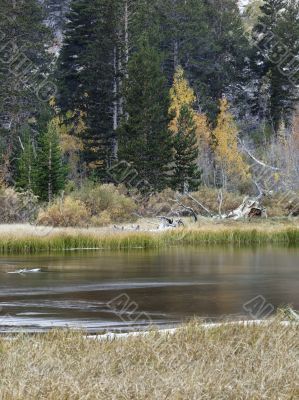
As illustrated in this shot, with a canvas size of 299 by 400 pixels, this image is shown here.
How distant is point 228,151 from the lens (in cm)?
6925

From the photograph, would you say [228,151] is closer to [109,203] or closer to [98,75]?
[98,75]

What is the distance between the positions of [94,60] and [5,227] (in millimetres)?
25766

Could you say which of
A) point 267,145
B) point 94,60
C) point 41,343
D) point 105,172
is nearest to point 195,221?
point 105,172

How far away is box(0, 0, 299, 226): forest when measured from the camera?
2098 inches

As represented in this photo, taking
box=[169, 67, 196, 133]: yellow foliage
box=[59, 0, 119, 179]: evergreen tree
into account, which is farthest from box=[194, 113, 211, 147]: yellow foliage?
box=[59, 0, 119, 179]: evergreen tree

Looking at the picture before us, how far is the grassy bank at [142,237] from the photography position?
1465 inches

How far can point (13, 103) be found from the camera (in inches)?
2606

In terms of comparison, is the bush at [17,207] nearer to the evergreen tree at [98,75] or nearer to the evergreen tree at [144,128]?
the evergreen tree at [144,128]

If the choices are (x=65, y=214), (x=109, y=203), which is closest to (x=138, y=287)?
(x=65, y=214)

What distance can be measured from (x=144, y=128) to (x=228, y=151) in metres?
13.1

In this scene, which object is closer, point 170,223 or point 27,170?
point 170,223

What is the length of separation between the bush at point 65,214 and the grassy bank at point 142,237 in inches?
139

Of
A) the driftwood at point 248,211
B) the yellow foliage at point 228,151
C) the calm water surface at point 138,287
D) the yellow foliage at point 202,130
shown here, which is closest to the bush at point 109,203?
the driftwood at point 248,211

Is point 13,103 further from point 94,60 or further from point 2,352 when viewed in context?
point 2,352
